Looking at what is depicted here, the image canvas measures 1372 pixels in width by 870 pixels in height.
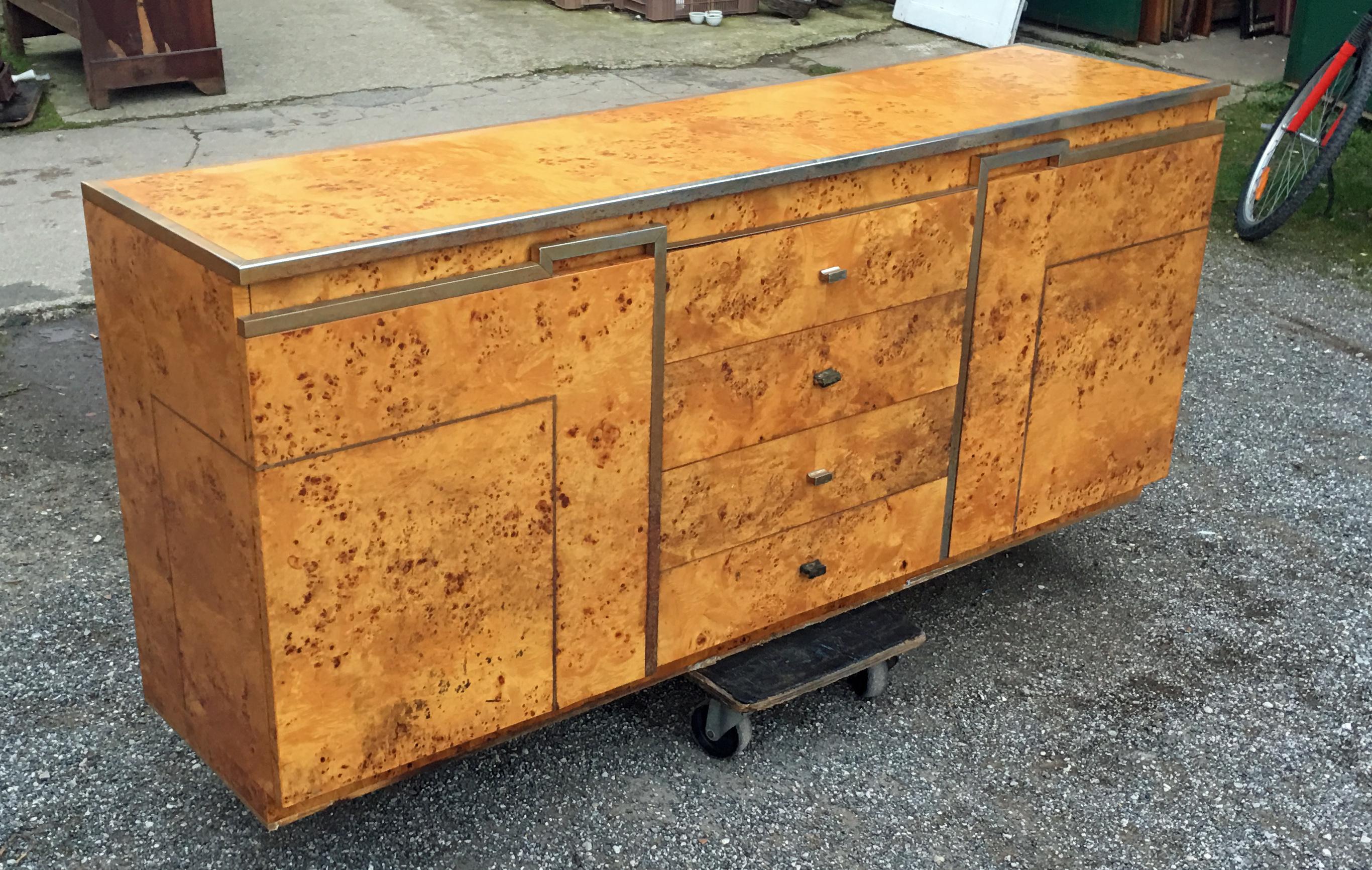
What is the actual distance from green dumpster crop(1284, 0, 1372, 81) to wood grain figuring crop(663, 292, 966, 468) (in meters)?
5.64

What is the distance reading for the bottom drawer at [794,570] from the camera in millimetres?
3150

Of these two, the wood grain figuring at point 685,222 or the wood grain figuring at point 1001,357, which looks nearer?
the wood grain figuring at point 685,222

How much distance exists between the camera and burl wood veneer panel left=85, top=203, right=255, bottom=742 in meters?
2.38

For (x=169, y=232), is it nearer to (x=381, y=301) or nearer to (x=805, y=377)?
(x=381, y=301)

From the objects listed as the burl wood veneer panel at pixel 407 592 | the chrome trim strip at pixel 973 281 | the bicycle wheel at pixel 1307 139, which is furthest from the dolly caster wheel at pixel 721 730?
the bicycle wheel at pixel 1307 139

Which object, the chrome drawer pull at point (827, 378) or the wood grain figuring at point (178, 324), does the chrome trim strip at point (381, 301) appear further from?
the chrome drawer pull at point (827, 378)

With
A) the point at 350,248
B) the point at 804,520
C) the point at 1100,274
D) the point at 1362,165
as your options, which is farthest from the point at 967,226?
the point at 1362,165

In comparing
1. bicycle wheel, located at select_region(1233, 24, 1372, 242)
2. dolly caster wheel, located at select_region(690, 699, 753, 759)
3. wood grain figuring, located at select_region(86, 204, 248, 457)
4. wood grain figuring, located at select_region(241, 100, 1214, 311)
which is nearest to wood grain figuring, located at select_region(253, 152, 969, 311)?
wood grain figuring, located at select_region(241, 100, 1214, 311)

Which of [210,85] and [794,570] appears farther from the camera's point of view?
[210,85]

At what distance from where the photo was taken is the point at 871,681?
3.53 meters

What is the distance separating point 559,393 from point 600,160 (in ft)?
1.87

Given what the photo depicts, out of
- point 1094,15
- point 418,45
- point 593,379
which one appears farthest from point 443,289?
point 1094,15

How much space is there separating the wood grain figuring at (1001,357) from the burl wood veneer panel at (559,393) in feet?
3.17

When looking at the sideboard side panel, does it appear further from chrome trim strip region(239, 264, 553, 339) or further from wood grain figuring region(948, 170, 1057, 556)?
wood grain figuring region(948, 170, 1057, 556)
